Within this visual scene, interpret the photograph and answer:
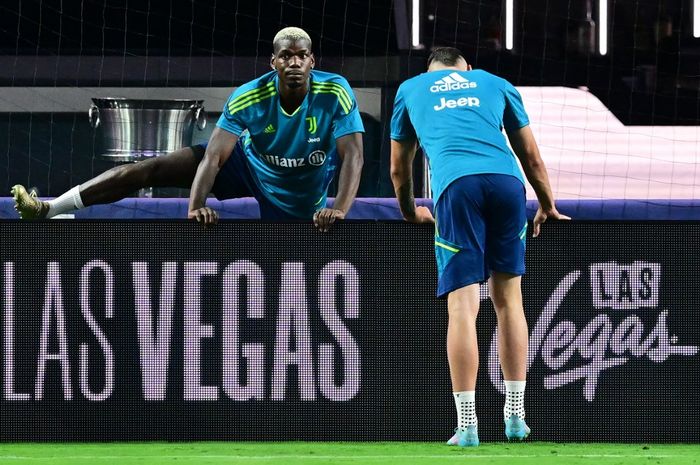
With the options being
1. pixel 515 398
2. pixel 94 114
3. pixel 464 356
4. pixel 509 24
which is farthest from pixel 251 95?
pixel 509 24

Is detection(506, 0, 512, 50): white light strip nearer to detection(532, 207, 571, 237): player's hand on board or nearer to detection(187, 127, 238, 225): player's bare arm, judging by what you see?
detection(187, 127, 238, 225): player's bare arm

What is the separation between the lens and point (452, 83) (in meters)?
5.05

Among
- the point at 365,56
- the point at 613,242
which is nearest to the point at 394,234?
the point at 613,242

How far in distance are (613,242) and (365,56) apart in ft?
21.4

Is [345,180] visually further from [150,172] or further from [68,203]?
[68,203]

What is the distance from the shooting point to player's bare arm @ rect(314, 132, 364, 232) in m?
Result: 5.13

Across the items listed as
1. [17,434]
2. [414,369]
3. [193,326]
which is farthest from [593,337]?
[17,434]

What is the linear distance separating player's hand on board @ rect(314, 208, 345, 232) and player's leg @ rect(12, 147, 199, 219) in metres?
1.33

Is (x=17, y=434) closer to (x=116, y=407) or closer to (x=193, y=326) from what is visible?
(x=116, y=407)

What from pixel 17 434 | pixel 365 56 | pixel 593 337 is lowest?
pixel 17 434

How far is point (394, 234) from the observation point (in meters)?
5.18

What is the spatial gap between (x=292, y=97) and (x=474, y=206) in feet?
4.63

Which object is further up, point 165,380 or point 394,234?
point 394,234

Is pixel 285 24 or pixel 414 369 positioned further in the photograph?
pixel 285 24
